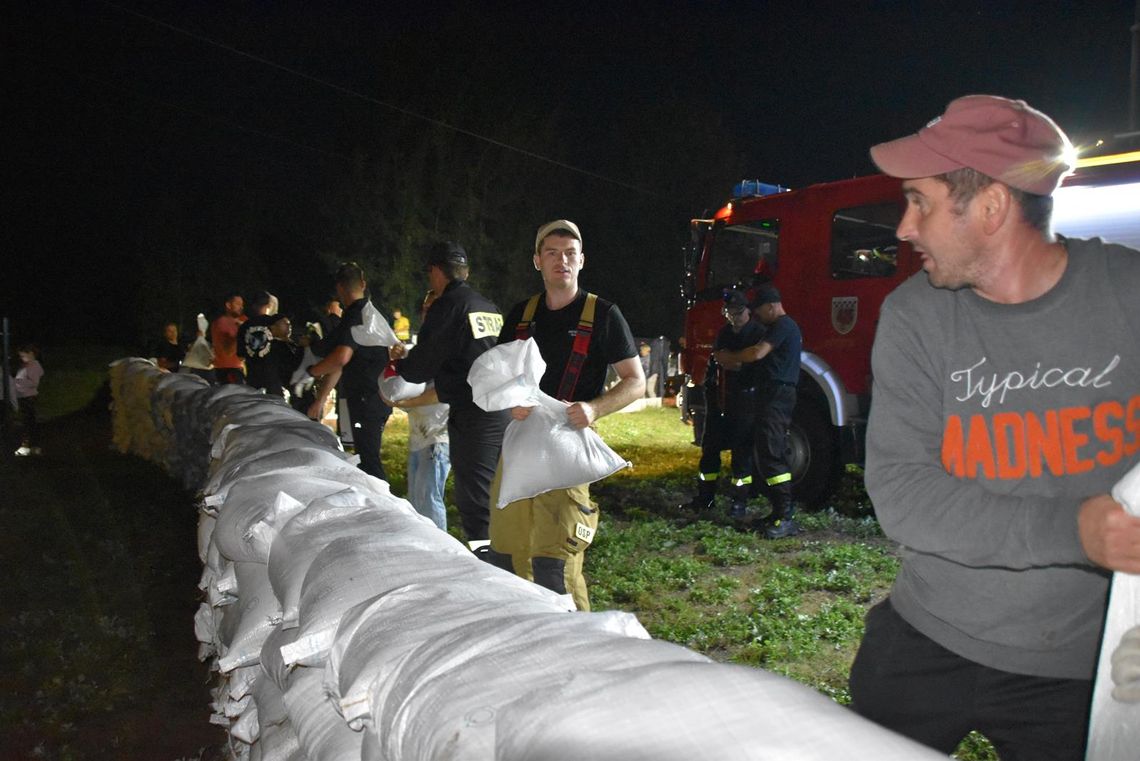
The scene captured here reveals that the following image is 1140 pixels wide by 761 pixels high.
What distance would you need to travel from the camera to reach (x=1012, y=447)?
1.58 metres

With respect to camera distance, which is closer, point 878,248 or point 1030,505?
point 1030,505

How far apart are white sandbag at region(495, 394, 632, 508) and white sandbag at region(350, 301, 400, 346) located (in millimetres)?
2653

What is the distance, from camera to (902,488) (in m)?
1.64

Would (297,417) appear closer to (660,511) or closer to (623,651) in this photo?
(660,511)

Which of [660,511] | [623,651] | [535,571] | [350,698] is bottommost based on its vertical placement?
[660,511]

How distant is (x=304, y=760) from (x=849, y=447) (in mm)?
6193

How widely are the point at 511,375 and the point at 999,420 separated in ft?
6.92

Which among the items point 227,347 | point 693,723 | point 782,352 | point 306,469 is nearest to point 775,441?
point 782,352

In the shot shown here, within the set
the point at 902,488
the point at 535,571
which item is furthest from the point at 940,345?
the point at 535,571

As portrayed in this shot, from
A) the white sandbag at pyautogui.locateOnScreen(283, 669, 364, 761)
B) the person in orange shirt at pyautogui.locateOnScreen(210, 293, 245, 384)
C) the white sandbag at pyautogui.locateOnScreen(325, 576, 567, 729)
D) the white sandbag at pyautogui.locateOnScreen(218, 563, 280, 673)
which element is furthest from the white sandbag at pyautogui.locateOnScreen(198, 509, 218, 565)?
the person in orange shirt at pyautogui.locateOnScreen(210, 293, 245, 384)

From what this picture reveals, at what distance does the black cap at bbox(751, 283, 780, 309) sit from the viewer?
700 centimetres

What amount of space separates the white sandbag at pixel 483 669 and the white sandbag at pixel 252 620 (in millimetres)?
1289

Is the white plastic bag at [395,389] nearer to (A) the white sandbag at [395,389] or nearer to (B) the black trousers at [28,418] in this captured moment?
(A) the white sandbag at [395,389]

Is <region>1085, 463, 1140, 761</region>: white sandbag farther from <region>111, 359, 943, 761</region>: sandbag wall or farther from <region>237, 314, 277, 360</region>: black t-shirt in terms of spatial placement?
<region>237, 314, 277, 360</region>: black t-shirt
